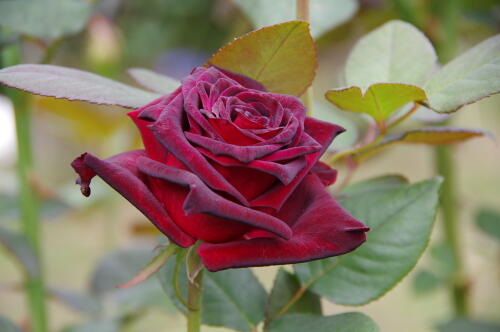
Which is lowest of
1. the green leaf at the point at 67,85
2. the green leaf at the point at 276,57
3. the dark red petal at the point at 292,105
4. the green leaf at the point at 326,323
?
the green leaf at the point at 326,323

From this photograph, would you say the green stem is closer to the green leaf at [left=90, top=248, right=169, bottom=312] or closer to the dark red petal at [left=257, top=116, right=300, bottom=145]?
the green leaf at [left=90, top=248, right=169, bottom=312]

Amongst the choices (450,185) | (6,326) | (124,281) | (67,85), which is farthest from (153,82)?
(450,185)

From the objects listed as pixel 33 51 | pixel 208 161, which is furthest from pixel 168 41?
pixel 208 161

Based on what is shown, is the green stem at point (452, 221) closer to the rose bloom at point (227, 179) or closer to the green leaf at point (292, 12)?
the green leaf at point (292, 12)

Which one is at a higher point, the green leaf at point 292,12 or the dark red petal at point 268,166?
the green leaf at point 292,12

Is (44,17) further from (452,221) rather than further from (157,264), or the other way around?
(452,221)

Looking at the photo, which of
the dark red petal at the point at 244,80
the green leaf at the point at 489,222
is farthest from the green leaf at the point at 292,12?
the green leaf at the point at 489,222
